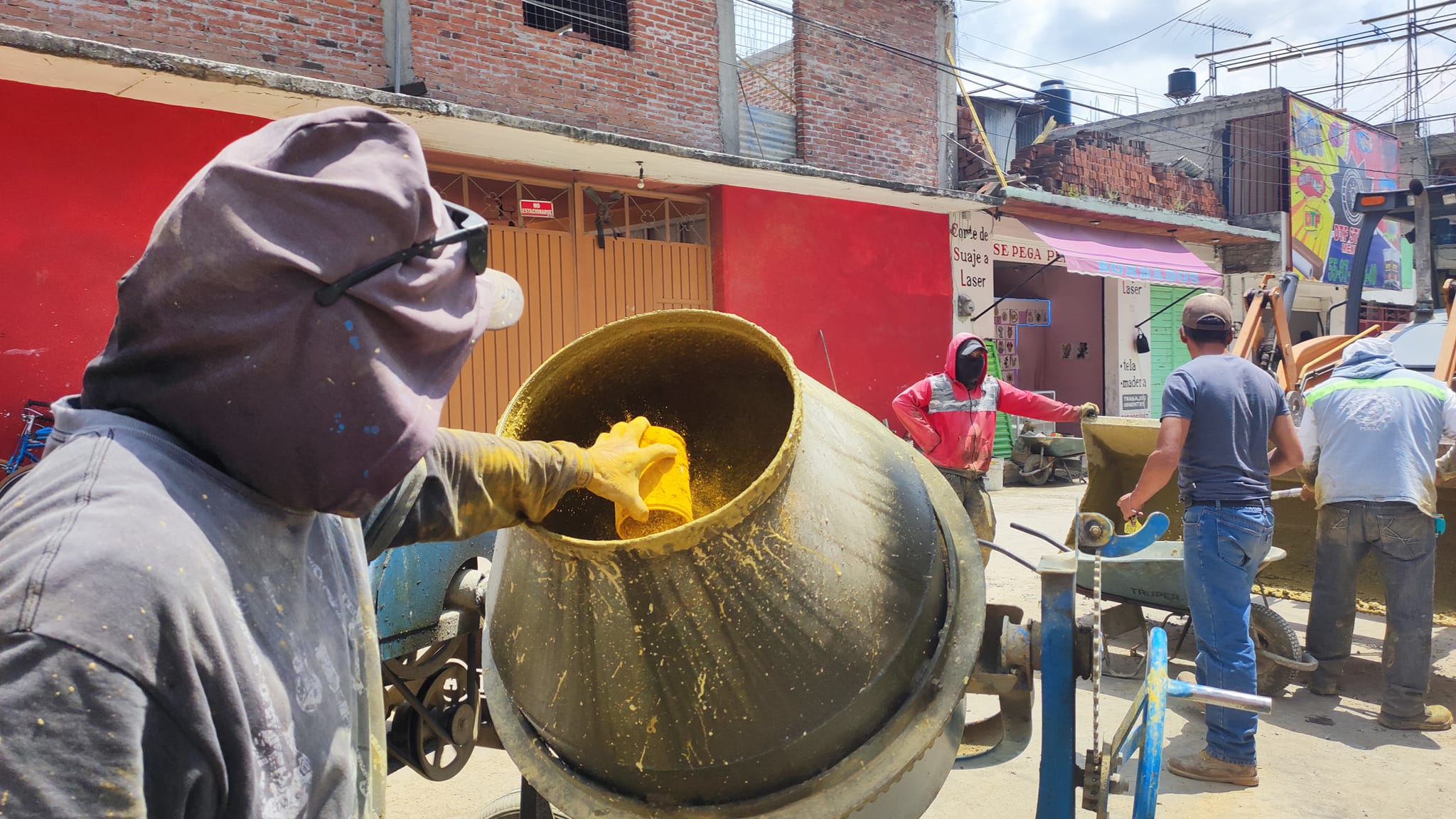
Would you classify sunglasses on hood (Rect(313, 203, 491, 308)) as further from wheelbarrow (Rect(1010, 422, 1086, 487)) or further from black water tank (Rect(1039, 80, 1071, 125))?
black water tank (Rect(1039, 80, 1071, 125))

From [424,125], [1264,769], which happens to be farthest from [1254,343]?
[424,125]

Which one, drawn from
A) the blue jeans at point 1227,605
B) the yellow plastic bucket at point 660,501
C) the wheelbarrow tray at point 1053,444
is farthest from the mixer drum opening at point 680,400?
the wheelbarrow tray at point 1053,444

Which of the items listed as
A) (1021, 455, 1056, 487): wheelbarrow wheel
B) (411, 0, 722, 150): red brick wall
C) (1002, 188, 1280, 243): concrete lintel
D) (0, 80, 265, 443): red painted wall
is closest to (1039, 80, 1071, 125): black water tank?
(1002, 188, 1280, 243): concrete lintel

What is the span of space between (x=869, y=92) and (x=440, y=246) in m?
10.9

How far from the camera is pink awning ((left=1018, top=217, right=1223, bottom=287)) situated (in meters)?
11.6

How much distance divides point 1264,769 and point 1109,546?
1.99 meters

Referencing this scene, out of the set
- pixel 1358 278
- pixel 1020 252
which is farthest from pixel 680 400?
pixel 1020 252

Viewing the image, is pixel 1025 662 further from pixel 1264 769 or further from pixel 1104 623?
pixel 1104 623

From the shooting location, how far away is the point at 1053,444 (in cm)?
1198

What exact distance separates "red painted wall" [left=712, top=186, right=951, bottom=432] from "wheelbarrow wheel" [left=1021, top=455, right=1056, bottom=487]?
74.1 inches

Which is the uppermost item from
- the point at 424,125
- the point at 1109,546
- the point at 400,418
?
the point at 424,125

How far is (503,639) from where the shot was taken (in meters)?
2.04

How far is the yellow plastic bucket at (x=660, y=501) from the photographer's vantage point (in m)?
1.86

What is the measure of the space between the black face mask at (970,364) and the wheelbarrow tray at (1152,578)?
1523 millimetres
